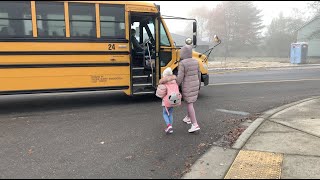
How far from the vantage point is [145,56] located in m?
9.04

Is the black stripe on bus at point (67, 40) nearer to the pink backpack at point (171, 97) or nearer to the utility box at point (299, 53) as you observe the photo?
the pink backpack at point (171, 97)

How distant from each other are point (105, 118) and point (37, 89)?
6.44 ft

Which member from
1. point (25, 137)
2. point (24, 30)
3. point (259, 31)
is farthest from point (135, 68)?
point (259, 31)

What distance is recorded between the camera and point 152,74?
28.2 ft

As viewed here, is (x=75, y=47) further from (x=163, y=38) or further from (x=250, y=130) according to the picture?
(x=250, y=130)

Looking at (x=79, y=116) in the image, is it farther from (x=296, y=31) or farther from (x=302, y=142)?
(x=296, y=31)

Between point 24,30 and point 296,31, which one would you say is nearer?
point 24,30

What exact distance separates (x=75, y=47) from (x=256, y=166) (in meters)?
5.31

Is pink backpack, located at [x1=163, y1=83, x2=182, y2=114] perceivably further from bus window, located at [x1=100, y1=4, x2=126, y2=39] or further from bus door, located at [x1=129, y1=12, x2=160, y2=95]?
bus window, located at [x1=100, y1=4, x2=126, y2=39]

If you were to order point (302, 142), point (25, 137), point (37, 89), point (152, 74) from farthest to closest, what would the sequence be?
point (152, 74) < point (37, 89) < point (25, 137) < point (302, 142)

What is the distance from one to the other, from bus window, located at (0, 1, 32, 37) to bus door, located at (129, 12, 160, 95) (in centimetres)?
249

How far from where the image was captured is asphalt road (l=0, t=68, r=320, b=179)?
414 cm

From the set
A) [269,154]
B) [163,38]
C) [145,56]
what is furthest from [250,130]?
[145,56]

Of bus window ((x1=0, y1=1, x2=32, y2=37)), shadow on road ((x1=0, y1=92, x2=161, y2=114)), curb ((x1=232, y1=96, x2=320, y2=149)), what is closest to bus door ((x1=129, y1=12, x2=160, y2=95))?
shadow on road ((x1=0, y1=92, x2=161, y2=114))
